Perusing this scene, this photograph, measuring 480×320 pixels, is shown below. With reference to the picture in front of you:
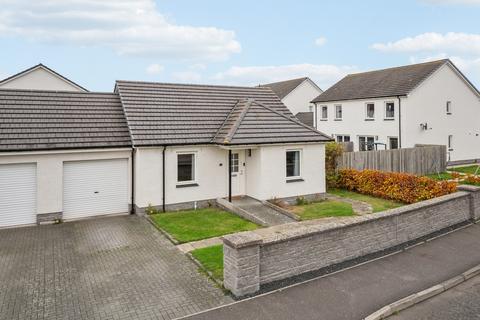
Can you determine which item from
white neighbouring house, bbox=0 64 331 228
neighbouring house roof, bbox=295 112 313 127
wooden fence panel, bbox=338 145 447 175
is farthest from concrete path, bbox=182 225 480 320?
neighbouring house roof, bbox=295 112 313 127

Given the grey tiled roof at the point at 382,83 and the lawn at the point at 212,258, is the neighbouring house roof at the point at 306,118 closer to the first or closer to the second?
the grey tiled roof at the point at 382,83

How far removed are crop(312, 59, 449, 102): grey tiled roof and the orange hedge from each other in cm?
1119

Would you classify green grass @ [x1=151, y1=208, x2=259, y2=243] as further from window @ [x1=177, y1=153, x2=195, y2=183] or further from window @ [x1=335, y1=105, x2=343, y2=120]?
window @ [x1=335, y1=105, x2=343, y2=120]

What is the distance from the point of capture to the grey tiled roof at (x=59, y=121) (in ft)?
46.2

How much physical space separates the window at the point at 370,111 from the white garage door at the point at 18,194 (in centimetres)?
2526

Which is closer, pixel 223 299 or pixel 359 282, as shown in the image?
pixel 223 299

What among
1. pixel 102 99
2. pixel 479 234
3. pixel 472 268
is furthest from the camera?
pixel 102 99

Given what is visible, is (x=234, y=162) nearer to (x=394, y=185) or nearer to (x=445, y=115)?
(x=394, y=185)

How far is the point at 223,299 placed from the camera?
306 inches

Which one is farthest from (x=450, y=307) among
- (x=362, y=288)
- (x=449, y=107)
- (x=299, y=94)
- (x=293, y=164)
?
(x=299, y=94)

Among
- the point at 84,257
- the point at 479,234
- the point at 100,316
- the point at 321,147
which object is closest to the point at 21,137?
the point at 84,257

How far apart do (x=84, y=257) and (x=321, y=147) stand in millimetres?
11370

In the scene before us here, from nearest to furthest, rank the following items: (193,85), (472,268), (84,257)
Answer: (472,268) → (84,257) → (193,85)

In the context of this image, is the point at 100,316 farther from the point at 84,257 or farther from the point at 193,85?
the point at 193,85
